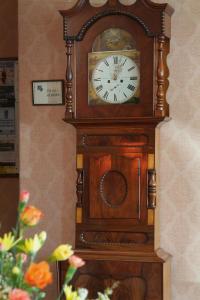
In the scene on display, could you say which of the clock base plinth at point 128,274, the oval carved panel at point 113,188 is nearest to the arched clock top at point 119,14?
the oval carved panel at point 113,188

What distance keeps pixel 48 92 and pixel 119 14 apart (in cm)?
62

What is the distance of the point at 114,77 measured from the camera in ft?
9.66

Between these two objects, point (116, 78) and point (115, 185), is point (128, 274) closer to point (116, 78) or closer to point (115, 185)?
point (115, 185)

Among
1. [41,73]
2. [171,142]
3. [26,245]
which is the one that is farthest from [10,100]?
[26,245]

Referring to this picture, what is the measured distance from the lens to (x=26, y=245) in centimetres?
126

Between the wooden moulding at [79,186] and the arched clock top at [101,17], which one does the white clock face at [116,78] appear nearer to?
the arched clock top at [101,17]

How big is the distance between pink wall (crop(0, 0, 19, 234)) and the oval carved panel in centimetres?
144

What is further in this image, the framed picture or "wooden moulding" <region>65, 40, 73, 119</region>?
the framed picture

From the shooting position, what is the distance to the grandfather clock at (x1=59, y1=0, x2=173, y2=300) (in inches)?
114

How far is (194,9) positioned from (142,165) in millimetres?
856

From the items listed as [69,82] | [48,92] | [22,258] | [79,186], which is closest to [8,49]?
[48,92]

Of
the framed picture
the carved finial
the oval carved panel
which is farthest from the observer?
the framed picture

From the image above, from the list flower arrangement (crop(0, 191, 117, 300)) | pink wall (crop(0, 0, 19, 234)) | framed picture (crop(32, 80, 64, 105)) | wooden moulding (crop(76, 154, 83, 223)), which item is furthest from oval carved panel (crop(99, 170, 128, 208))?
flower arrangement (crop(0, 191, 117, 300))

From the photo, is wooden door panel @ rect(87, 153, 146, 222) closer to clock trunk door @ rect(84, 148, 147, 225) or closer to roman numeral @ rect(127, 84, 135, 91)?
clock trunk door @ rect(84, 148, 147, 225)
